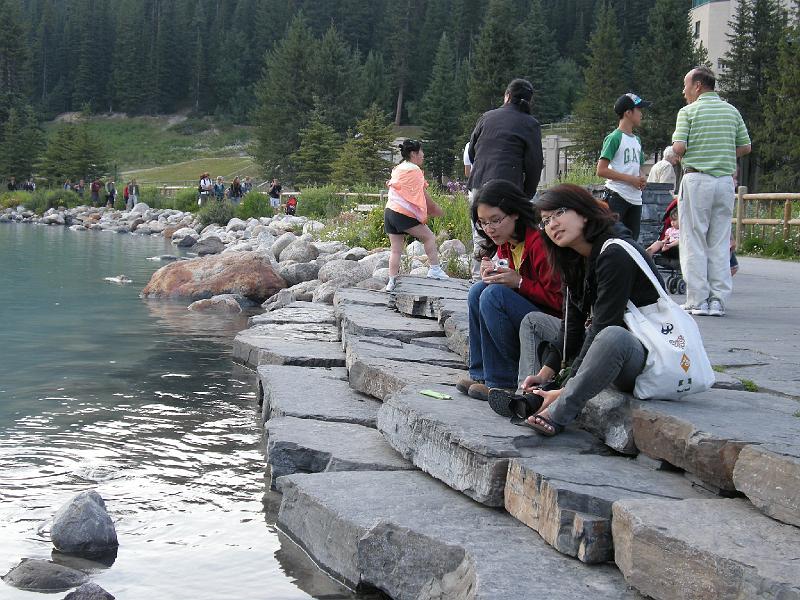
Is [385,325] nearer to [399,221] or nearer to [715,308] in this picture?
[399,221]

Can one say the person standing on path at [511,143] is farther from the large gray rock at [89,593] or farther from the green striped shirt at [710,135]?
the large gray rock at [89,593]

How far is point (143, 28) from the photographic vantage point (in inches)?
3782

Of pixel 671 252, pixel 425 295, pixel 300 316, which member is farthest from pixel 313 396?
pixel 671 252

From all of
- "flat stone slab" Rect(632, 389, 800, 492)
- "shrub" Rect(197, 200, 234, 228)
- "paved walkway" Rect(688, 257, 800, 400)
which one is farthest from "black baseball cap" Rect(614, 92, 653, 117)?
"shrub" Rect(197, 200, 234, 228)

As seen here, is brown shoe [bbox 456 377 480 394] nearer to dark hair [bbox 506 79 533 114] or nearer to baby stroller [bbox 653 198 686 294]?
dark hair [bbox 506 79 533 114]

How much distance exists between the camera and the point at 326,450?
466 cm

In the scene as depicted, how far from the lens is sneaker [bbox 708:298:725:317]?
6.93 meters

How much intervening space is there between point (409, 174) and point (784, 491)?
5.76 m

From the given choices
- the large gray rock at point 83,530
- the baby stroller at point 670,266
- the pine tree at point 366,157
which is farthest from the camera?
the pine tree at point 366,157

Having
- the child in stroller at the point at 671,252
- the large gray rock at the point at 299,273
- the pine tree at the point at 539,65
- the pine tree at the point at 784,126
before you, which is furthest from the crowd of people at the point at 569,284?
the pine tree at the point at 539,65

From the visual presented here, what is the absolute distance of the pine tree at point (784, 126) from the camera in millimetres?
36719

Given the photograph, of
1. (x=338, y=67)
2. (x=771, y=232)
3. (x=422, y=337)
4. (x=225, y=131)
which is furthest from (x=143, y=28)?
(x=422, y=337)

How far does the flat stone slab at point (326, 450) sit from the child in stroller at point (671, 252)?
423 centimetres

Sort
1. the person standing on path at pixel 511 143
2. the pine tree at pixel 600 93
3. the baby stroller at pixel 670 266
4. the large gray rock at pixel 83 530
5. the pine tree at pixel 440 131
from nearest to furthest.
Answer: the large gray rock at pixel 83 530, the person standing on path at pixel 511 143, the baby stroller at pixel 670 266, the pine tree at pixel 600 93, the pine tree at pixel 440 131
